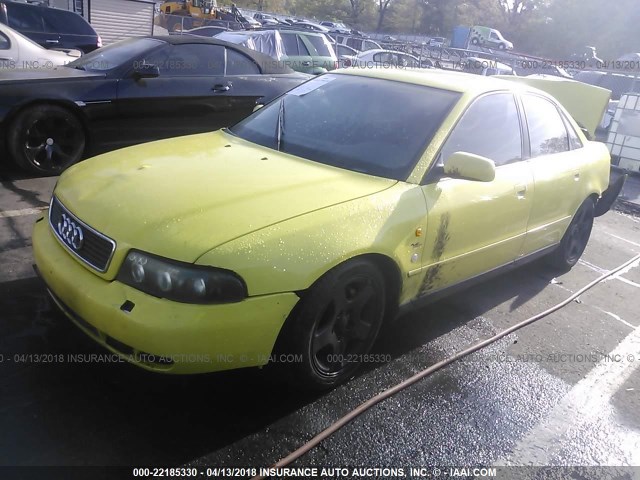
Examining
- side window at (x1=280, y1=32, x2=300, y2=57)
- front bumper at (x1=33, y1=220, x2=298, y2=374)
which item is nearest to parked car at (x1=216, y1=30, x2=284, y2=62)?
side window at (x1=280, y1=32, x2=300, y2=57)

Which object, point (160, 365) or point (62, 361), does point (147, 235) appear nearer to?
point (160, 365)

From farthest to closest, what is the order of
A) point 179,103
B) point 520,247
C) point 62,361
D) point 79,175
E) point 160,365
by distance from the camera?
point 179,103
point 520,247
point 79,175
point 62,361
point 160,365

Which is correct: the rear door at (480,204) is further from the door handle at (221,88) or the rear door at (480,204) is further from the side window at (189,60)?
the side window at (189,60)

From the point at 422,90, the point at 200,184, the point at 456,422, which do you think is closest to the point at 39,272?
the point at 200,184

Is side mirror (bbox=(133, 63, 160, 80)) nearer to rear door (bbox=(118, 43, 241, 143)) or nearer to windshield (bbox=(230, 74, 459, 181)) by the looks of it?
rear door (bbox=(118, 43, 241, 143))

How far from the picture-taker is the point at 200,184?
279cm

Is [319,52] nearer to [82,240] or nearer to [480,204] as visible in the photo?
[480,204]

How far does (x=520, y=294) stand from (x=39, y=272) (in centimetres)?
338

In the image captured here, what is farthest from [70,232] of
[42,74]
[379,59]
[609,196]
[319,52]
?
[379,59]

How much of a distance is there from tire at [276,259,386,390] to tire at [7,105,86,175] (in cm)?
402

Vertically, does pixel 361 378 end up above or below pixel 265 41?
below

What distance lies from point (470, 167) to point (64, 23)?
10.8 meters

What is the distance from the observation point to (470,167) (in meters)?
2.98

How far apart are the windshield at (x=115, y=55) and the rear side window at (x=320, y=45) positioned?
7.01 m
